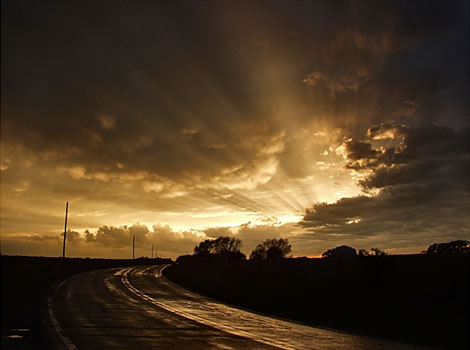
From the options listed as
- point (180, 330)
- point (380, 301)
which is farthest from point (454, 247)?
point (180, 330)

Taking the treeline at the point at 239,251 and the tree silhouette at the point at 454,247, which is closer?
the tree silhouette at the point at 454,247

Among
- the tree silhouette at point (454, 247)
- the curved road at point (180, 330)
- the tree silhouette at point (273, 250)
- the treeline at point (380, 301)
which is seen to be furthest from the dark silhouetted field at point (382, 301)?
the tree silhouette at point (273, 250)

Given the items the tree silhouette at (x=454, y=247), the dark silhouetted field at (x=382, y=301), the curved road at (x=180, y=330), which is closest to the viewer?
the curved road at (x=180, y=330)

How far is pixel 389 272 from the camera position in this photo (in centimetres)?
2597

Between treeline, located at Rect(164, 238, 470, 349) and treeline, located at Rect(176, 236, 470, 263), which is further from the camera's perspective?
treeline, located at Rect(176, 236, 470, 263)

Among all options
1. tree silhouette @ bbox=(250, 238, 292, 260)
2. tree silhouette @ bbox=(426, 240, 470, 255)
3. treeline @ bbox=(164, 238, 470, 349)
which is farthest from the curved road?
tree silhouette @ bbox=(250, 238, 292, 260)

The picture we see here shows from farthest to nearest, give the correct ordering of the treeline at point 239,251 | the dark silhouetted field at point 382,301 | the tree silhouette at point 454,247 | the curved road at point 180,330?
the treeline at point 239,251
the tree silhouette at point 454,247
the dark silhouetted field at point 382,301
the curved road at point 180,330

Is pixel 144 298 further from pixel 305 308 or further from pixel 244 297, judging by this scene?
pixel 305 308

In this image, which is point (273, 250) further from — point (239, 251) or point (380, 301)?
point (380, 301)

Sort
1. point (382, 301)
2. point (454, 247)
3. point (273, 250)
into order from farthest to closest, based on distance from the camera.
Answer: point (273, 250) < point (454, 247) < point (382, 301)

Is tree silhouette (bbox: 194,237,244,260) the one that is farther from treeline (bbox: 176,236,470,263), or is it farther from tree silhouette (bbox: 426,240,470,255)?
tree silhouette (bbox: 426,240,470,255)

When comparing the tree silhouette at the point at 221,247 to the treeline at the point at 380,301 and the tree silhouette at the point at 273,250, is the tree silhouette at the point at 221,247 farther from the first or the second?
the treeline at the point at 380,301

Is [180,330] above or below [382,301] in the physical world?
below

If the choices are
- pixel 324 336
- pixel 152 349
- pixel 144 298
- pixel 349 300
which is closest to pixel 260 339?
pixel 324 336
